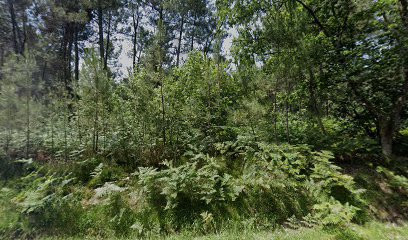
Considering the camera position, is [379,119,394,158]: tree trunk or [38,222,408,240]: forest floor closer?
[38,222,408,240]: forest floor

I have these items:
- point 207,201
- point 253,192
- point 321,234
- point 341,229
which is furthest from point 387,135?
point 207,201

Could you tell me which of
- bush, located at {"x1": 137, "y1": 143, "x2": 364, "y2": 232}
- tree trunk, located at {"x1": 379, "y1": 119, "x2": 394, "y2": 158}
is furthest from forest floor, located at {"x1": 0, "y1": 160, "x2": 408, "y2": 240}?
tree trunk, located at {"x1": 379, "y1": 119, "x2": 394, "y2": 158}

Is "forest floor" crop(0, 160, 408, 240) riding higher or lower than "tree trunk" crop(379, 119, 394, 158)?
lower

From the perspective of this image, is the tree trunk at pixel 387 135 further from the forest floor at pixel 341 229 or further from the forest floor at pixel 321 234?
the forest floor at pixel 321 234

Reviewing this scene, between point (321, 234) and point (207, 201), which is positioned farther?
point (207, 201)

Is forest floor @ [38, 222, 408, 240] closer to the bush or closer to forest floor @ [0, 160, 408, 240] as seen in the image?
forest floor @ [0, 160, 408, 240]

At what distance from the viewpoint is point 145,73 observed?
5.50 m

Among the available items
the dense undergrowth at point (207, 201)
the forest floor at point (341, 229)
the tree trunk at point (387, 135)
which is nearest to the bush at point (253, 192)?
the dense undergrowth at point (207, 201)

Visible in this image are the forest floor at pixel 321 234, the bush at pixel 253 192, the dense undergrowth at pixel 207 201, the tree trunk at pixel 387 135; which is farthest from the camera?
the tree trunk at pixel 387 135

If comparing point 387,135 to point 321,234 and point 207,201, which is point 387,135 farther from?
point 207,201

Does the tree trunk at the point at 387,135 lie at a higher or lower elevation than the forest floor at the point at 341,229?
higher

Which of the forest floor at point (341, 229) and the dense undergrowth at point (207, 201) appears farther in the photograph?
the dense undergrowth at point (207, 201)

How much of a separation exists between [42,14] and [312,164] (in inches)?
797

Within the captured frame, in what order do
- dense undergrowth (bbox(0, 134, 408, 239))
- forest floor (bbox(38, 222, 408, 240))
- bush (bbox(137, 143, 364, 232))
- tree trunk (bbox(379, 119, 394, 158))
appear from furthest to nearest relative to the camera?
tree trunk (bbox(379, 119, 394, 158)) < bush (bbox(137, 143, 364, 232)) < dense undergrowth (bbox(0, 134, 408, 239)) < forest floor (bbox(38, 222, 408, 240))
